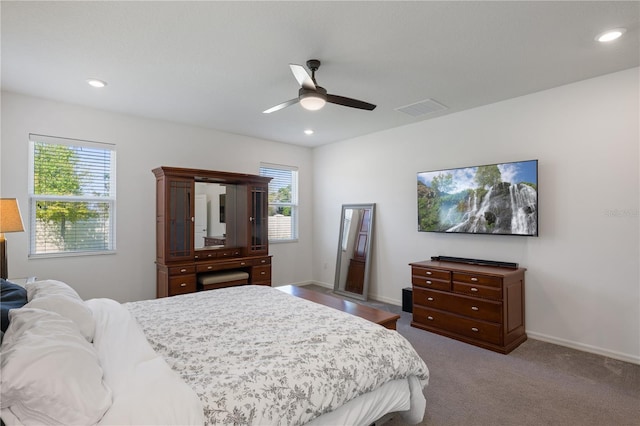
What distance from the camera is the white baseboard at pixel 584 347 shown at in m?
2.97

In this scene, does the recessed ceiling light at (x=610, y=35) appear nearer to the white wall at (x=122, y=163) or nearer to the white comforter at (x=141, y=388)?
the white comforter at (x=141, y=388)

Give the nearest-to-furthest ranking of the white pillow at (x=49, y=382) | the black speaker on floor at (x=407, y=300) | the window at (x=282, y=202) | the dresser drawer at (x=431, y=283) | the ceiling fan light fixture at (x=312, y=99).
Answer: the white pillow at (x=49, y=382)
the ceiling fan light fixture at (x=312, y=99)
the dresser drawer at (x=431, y=283)
the black speaker on floor at (x=407, y=300)
the window at (x=282, y=202)

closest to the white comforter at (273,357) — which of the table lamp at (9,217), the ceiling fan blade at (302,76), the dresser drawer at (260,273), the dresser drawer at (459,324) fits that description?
the table lamp at (9,217)

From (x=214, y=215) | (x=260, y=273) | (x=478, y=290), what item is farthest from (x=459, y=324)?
(x=214, y=215)

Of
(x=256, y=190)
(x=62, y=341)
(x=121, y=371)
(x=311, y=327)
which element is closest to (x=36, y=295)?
(x=62, y=341)

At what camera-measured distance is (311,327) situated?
81.6 inches

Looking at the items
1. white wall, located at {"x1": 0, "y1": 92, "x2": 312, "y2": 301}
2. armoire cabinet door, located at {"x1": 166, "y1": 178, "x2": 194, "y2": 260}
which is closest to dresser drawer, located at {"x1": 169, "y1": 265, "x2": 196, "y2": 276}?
armoire cabinet door, located at {"x1": 166, "y1": 178, "x2": 194, "y2": 260}

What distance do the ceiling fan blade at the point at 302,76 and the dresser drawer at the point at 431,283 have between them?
8.32 feet

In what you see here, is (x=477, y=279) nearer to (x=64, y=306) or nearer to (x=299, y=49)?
(x=299, y=49)

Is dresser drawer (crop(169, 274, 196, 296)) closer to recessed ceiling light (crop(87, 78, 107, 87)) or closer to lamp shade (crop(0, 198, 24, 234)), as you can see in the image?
lamp shade (crop(0, 198, 24, 234))

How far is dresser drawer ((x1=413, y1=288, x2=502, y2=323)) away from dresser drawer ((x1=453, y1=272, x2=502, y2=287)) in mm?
174

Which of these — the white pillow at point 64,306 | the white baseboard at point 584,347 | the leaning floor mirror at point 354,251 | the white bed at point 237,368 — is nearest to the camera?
the white bed at point 237,368

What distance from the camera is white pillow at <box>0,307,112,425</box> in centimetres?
106

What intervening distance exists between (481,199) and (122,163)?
4.53 m
